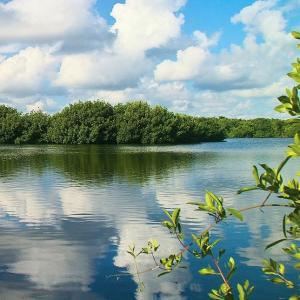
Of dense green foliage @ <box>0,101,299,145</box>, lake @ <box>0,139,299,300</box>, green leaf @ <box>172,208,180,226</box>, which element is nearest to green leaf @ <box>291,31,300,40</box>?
green leaf @ <box>172,208,180,226</box>

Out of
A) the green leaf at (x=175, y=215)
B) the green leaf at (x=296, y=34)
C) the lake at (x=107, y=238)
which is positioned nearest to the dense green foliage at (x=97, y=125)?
the lake at (x=107, y=238)

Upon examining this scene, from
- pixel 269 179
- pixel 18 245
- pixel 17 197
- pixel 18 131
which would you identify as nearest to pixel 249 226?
pixel 18 245

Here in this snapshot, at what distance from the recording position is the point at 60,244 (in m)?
11.1

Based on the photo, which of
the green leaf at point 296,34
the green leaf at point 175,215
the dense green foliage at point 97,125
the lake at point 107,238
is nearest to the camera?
the green leaf at point 296,34

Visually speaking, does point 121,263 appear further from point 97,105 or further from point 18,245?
point 97,105

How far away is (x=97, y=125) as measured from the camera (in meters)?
88.2

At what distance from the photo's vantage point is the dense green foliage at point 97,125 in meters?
88.8

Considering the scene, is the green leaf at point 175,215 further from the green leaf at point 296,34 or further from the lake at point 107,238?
the lake at point 107,238

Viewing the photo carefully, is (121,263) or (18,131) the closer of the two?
(121,263)

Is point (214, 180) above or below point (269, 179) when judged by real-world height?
below

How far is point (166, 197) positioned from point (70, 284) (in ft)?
34.3

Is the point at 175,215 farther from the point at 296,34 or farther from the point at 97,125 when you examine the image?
the point at 97,125

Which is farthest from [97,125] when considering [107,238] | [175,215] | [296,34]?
[296,34]

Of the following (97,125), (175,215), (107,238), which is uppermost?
(97,125)
